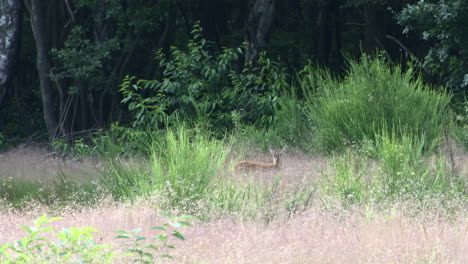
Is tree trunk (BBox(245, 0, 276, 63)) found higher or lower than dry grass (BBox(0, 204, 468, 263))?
higher

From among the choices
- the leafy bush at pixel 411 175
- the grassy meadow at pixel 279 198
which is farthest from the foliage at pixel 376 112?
the leafy bush at pixel 411 175

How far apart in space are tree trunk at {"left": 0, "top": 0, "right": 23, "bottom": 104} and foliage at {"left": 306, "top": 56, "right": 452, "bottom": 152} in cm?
A: 658

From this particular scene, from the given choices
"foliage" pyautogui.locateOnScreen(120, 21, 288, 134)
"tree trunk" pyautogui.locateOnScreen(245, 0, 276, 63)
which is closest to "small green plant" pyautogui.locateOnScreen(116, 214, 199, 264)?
"foliage" pyautogui.locateOnScreen(120, 21, 288, 134)

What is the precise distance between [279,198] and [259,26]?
8.46 m

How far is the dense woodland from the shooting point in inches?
537

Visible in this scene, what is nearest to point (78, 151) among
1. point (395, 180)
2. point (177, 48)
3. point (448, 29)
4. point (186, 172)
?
point (177, 48)

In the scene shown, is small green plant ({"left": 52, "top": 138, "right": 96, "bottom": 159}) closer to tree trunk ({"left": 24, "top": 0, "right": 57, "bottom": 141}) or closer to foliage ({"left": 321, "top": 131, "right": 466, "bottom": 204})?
tree trunk ({"left": 24, "top": 0, "right": 57, "bottom": 141})

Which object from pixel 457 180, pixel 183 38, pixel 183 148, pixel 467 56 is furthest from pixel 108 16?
pixel 457 180

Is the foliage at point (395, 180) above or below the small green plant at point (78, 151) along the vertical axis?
above

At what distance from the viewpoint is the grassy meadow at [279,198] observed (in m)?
5.01

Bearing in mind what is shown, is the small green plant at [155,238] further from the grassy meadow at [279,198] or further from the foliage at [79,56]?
the foliage at [79,56]

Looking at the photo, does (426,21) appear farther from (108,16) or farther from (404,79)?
(108,16)

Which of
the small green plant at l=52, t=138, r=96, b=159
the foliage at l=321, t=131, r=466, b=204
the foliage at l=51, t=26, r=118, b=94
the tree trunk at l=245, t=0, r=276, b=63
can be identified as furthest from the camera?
the foliage at l=51, t=26, r=118, b=94

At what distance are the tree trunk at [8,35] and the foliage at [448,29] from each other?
24.8ft
